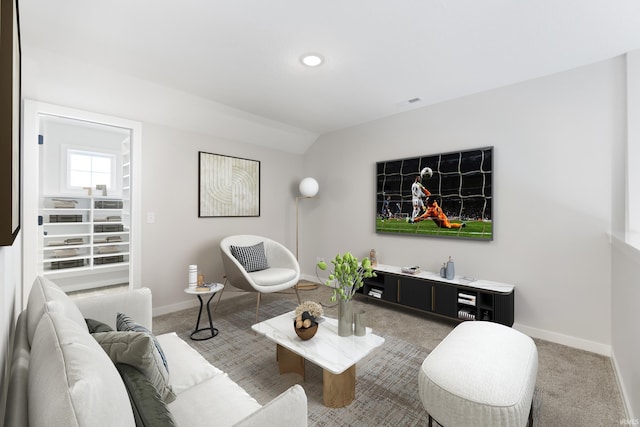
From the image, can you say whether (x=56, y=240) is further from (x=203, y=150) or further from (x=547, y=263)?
(x=547, y=263)

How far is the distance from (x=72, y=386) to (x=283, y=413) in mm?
534

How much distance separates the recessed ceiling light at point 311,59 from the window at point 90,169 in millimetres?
3760

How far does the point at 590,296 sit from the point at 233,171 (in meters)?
3.91

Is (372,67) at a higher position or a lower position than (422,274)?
higher

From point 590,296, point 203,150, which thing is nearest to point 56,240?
point 203,150

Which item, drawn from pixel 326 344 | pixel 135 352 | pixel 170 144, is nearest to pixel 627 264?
pixel 326 344

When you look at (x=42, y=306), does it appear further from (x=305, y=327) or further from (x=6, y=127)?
(x=305, y=327)

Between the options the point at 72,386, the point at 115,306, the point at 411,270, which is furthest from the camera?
the point at 411,270

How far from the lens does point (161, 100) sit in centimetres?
293

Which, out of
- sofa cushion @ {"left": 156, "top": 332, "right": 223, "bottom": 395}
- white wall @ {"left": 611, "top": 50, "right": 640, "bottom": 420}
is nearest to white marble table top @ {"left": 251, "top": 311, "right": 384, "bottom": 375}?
sofa cushion @ {"left": 156, "top": 332, "right": 223, "bottom": 395}

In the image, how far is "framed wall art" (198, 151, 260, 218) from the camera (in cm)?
357

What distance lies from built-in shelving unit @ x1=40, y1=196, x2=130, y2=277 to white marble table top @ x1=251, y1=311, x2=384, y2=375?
3079 millimetres

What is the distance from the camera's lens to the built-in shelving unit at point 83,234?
381cm

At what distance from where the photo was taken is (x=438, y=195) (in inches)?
127
